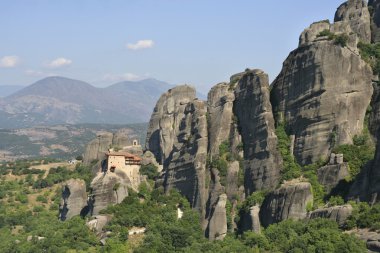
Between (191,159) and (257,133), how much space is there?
9.60 m

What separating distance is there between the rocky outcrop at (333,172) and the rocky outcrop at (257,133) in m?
5.51

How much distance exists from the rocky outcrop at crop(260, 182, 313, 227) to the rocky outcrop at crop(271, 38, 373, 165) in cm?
575

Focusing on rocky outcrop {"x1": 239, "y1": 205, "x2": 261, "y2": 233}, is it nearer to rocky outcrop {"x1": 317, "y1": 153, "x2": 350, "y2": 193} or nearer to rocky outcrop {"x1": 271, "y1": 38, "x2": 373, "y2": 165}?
rocky outcrop {"x1": 317, "y1": 153, "x2": 350, "y2": 193}

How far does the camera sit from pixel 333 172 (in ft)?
218

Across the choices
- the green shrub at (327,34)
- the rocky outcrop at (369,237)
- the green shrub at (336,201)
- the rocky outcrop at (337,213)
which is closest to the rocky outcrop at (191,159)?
the green shrub at (336,201)

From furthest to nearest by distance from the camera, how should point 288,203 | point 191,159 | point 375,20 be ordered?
point 375,20 → point 191,159 → point 288,203

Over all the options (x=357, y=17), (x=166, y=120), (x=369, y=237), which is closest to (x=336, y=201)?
(x=369, y=237)

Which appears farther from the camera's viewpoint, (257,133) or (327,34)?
(257,133)

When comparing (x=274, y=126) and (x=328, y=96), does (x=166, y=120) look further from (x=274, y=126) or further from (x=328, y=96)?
(x=328, y=96)

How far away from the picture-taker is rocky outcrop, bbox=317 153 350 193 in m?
65.4

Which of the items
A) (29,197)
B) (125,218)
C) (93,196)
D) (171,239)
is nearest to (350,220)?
(171,239)

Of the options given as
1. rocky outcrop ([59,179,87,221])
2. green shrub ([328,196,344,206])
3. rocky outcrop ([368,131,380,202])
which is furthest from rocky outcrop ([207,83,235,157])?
rocky outcrop ([368,131,380,202])

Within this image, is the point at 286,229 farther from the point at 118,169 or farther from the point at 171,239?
the point at 118,169

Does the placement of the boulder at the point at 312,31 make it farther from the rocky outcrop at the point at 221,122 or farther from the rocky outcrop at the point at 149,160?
the rocky outcrop at the point at 149,160
